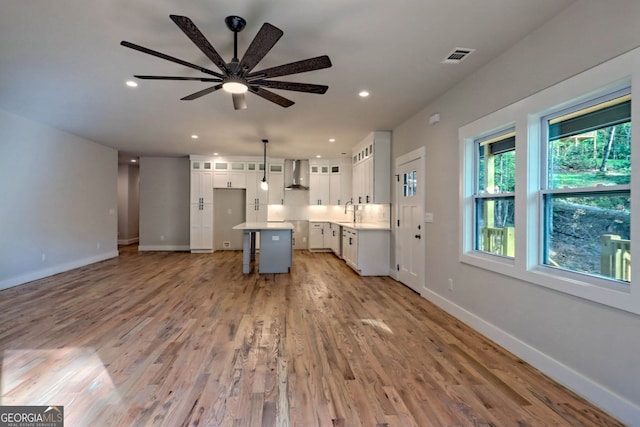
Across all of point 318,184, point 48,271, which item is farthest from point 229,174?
point 48,271

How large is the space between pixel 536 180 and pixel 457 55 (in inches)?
55.1

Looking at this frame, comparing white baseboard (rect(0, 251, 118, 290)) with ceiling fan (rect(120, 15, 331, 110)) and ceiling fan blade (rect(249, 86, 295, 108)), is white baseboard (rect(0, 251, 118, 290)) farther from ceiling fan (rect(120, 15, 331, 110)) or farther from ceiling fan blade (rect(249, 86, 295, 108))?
ceiling fan blade (rect(249, 86, 295, 108))

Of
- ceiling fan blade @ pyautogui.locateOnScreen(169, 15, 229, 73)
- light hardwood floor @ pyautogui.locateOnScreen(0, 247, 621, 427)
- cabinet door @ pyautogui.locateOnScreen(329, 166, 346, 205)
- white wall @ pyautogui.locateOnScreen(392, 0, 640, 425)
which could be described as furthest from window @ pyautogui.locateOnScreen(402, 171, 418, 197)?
cabinet door @ pyautogui.locateOnScreen(329, 166, 346, 205)

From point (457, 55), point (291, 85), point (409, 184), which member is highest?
point (457, 55)

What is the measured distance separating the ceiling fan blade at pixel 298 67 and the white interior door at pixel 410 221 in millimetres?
2661

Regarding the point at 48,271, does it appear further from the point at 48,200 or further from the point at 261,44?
the point at 261,44

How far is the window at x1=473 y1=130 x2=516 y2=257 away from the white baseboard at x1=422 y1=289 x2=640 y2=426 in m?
0.75

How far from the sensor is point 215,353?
2664mm

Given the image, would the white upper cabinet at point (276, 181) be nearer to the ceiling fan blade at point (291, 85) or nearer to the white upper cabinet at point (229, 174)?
the white upper cabinet at point (229, 174)

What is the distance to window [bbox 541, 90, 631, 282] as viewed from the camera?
2.03 m

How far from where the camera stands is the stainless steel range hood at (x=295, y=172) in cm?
922

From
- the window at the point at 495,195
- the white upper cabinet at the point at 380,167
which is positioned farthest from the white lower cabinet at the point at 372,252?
the window at the point at 495,195

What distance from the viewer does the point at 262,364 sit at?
8.12ft

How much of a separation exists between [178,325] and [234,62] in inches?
→ 103
